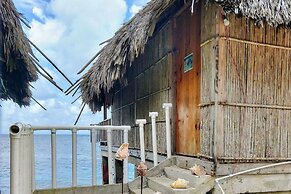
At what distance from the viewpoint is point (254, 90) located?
384cm

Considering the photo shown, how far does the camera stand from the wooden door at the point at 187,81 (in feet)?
14.7

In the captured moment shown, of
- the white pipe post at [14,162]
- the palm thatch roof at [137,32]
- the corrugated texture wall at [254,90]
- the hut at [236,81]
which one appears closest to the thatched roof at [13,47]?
the palm thatch roof at [137,32]

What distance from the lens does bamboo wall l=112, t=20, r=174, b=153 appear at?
5.50 meters

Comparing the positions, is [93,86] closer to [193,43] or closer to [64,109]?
[64,109]

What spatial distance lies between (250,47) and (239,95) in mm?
588

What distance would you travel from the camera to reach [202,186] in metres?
3.48

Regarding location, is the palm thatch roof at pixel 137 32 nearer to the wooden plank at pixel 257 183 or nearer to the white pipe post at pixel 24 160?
the wooden plank at pixel 257 183

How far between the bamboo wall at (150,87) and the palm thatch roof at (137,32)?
2.05 feet

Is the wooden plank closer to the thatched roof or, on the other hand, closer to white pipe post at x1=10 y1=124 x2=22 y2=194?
white pipe post at x1=10 y1=124 x2=22 y2=194

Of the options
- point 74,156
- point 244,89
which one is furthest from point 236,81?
point 74,156

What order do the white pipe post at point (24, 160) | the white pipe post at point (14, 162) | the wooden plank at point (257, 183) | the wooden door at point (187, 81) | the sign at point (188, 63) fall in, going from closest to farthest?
1. the white pipe post at point (14, 162)
2. the white pipe post at point (24, 160)
3. the wooden plank at point (257, 183)
4. the wooden door at point (187, 81)
5. the sign at point (188, 63)

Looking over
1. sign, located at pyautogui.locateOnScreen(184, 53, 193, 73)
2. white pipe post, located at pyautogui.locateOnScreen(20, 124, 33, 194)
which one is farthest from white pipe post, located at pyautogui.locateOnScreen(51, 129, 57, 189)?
sign, located at pyautogui.locateOnScreen(184, 53, 193, 73)

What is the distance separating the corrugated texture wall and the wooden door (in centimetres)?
70

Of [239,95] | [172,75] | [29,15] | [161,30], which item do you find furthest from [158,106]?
[29,15]
